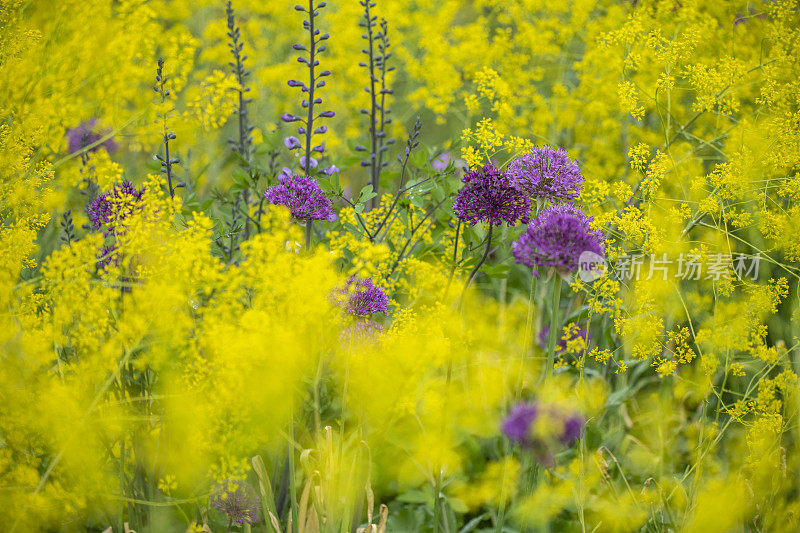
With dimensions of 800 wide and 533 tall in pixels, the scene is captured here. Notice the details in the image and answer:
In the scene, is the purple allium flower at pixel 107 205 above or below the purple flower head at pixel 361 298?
above

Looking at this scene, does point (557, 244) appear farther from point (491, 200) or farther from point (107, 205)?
point (107, 205)

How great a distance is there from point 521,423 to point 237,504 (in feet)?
2.45

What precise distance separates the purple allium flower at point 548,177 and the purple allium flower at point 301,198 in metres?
0.50

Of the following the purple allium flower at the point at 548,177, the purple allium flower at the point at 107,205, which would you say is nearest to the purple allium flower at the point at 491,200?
the purple allium flower at the point at 548,177

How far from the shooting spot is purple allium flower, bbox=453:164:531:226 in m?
1.54

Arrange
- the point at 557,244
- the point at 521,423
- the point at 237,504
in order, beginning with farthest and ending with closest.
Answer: the point at 237,504 → the point at 521,423 → the point at 557,244

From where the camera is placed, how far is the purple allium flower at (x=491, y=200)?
1.54m

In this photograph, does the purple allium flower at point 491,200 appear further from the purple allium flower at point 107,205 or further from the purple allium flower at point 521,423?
the purple allium flower at point 107,205

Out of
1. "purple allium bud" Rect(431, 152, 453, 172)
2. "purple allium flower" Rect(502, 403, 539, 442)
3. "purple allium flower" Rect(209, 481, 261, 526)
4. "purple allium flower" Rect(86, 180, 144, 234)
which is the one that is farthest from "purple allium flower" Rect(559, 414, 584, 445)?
"purple allium flower" Rect(86, 180, 144, 234)

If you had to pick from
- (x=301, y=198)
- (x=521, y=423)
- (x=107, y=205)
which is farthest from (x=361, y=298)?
(x=107, y=205)

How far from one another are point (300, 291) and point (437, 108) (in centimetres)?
183

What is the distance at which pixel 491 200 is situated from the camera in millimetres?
1536

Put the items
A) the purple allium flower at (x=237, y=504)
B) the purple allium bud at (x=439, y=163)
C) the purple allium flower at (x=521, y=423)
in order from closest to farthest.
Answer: the purple allium flower at (x=521, y=423) < the purple allium flower at (x=237, y=504) < the purple allium bud at (x=439, y=163)

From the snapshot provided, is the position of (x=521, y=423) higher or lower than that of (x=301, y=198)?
lower
